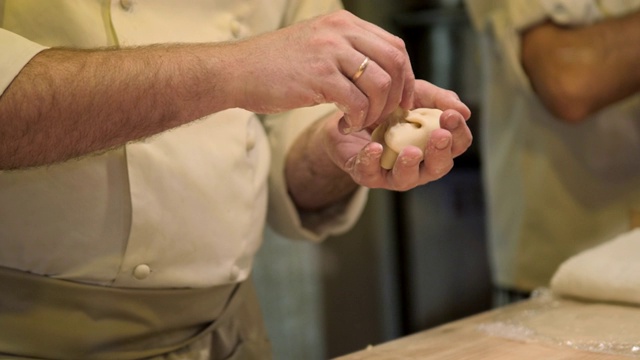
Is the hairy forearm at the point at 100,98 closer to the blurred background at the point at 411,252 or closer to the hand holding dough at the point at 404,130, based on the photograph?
the hand holding dough at the point at 404,130

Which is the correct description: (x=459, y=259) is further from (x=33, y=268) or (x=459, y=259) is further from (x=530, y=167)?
(x=33, y=268)

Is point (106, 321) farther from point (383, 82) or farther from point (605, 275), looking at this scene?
point (605, 275)

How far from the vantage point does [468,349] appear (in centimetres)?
94

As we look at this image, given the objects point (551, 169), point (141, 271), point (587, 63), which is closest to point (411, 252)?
point (551, 169)

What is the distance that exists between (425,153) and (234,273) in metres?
0.29

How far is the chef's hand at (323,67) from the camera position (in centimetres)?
78

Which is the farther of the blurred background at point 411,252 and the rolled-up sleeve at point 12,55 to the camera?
the blurred background at point 411,252

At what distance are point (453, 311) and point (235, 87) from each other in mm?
1901

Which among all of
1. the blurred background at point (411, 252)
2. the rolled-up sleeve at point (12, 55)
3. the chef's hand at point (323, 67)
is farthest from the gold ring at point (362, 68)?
the blurred background at point (411, 252)

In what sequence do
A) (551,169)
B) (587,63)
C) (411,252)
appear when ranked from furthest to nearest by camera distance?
(411,252) → (551,169) → (587,63)

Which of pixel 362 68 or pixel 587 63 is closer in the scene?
pixel 362 68

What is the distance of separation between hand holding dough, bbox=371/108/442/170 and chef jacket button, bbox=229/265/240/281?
0.24 metres

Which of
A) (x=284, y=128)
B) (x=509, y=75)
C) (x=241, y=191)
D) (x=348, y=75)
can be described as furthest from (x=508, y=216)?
(x=348, y=75)

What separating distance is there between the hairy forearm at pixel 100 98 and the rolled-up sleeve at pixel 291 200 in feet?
1.20
